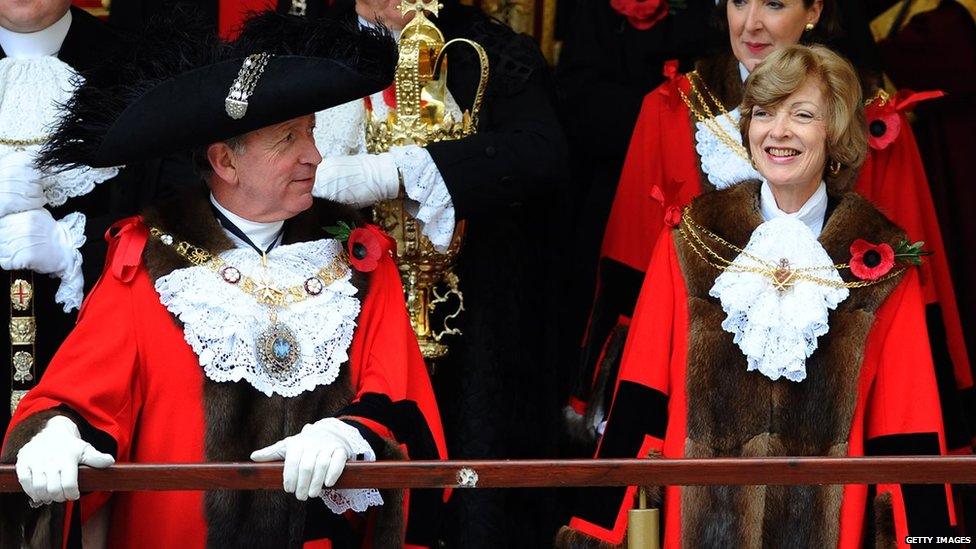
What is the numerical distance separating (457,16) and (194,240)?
1.39m

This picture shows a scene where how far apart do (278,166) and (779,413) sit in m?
1.28

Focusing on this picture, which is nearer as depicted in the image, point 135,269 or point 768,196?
point 135,269

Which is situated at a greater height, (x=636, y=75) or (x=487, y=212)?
(x=636, y=75)

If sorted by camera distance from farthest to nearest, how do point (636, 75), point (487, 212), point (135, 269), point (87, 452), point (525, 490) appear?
point (636, 75) → point (525, 490) → point (487, 212) → point (135, 269) → point (87, 452)

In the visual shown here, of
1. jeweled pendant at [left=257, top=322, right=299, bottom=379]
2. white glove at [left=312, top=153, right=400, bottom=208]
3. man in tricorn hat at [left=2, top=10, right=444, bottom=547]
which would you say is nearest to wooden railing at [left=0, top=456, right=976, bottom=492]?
man in tricorn hat at [left=2, top=10, right=444, bottom=547]

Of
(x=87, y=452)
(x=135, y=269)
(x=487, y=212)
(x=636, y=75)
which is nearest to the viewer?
(x=87, y=452)

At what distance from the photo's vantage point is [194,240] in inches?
170

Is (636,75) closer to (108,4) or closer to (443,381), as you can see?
(443,381)

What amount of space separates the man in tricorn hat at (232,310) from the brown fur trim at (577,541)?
40cm

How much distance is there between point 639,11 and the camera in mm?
6012

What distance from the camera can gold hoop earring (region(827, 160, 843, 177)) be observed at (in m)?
4.64

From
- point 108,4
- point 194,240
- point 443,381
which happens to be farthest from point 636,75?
point 194,240

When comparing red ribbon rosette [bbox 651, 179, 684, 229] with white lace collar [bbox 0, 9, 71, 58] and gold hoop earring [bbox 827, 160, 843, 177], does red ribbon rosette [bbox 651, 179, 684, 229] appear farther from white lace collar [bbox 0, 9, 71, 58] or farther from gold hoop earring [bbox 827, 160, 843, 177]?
white lace collar [bbox 0, 9, 71, 58]

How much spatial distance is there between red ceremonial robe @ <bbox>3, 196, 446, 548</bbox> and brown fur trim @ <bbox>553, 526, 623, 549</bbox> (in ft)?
1.50
